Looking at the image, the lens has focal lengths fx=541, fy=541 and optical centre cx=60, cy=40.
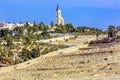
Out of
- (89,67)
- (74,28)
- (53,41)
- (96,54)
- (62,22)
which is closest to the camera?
(89,67)

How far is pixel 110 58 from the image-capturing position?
34969 mm

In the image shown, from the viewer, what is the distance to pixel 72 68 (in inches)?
1266

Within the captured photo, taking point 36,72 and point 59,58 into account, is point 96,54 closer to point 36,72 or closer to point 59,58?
point 59,58

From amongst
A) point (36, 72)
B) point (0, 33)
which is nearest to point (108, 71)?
point (36, 72)

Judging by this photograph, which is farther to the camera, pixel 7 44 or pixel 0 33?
pixel 0 33

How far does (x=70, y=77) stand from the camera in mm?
28078

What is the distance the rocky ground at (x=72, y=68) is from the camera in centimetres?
2827

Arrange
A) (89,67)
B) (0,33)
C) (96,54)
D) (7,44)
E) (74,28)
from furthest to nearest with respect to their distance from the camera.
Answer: (74,28) < (0,33) < (7,44) < (96,54) < (89,67)

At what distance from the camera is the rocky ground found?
28.3 m

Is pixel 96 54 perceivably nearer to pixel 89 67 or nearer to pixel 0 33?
pixel 89 67

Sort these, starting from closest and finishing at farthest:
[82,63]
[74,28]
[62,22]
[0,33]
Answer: [82,63], [0,33], [74,28], [62,22]

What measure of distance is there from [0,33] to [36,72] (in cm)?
6253

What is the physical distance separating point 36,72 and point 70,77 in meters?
4.78

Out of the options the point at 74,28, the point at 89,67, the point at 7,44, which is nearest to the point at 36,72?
the point at 89,67
